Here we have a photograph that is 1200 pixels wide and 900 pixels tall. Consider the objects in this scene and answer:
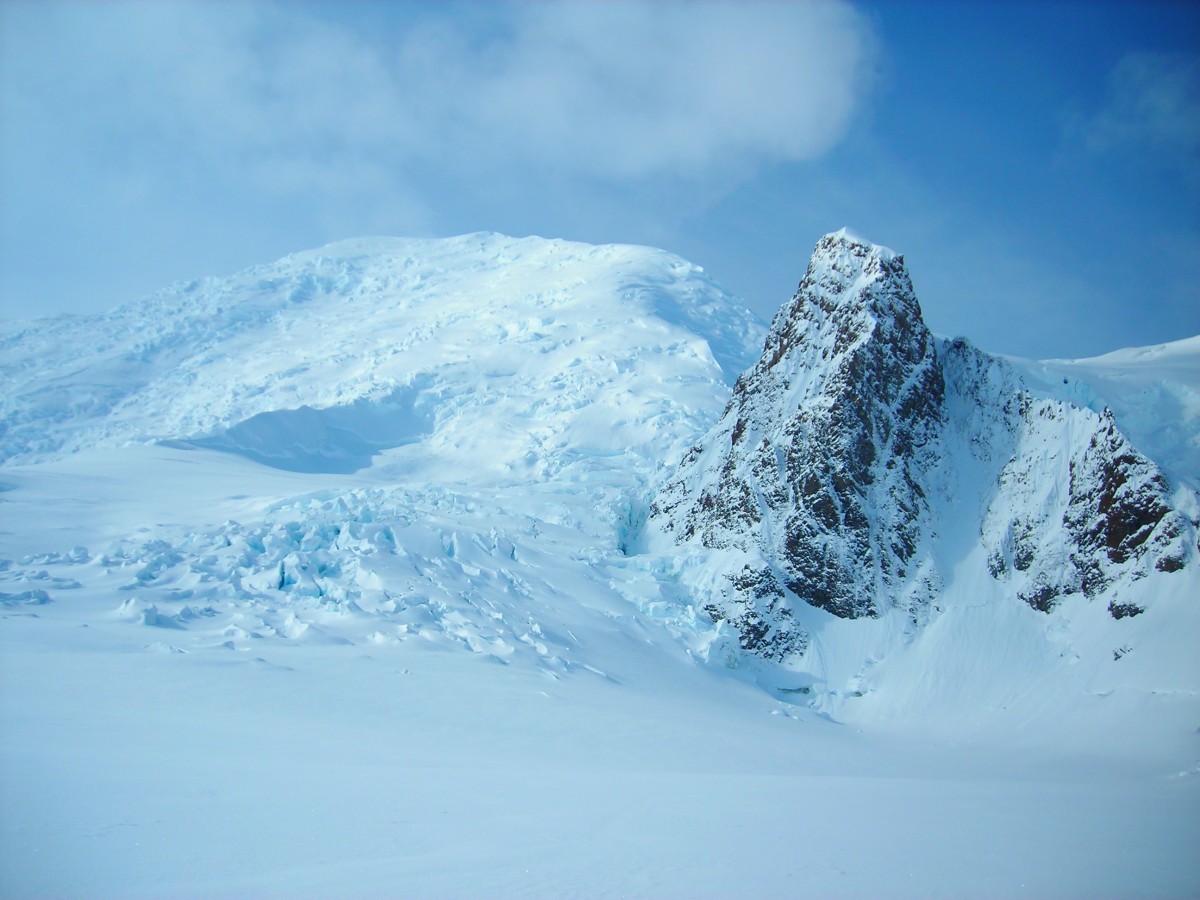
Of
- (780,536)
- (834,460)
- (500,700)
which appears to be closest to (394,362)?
(780,536)

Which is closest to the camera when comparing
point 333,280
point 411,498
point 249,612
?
point 249,612

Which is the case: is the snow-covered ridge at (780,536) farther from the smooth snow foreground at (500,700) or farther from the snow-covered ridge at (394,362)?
the snow-covered ridge at (394,362)

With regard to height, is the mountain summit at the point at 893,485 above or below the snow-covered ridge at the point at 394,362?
below

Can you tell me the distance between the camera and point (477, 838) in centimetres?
1009

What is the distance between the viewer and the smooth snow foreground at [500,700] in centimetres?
969

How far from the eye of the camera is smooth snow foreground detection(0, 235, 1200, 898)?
9.69 metres

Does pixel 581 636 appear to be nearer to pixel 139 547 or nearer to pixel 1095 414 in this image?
pixel 139 547

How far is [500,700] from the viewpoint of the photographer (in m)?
20.2

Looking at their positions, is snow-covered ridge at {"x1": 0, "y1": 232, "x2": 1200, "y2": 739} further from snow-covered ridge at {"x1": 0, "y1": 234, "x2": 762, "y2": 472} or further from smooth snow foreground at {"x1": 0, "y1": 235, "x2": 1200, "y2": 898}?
snow-covered ridge at {"x1": 0, "y1": 234, "x2": 762, "y2": 472}

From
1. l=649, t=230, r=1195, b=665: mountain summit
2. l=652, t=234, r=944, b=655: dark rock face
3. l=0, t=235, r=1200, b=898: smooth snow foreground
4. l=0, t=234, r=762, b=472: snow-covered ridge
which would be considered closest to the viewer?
l=0, t=235, r=1200, b=898: smooth snow foreground

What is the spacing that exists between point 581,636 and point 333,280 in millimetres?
79591

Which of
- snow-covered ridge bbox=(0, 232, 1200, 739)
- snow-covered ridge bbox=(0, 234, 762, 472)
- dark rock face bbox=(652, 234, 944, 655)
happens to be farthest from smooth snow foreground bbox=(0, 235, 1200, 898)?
dark rock face bbox=(652, 234, 944, 655)

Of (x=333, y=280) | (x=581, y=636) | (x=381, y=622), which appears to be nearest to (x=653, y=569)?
(x=581, y=636)

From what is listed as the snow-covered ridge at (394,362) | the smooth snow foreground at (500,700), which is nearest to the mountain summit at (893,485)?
the smooth snow foreground at (500,700)
